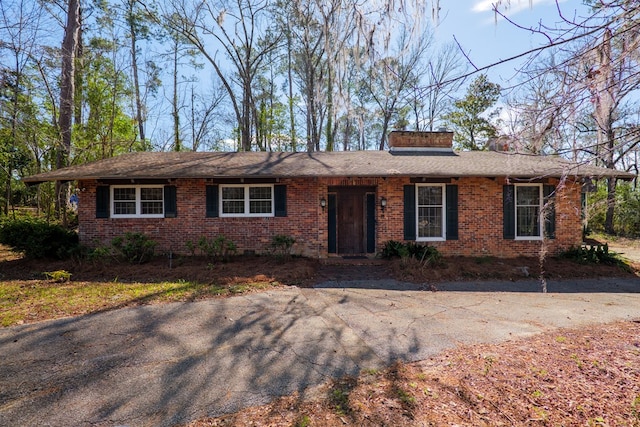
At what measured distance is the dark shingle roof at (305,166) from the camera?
29.0 ft

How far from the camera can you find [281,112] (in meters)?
21.5

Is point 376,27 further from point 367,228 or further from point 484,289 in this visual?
point 367,228

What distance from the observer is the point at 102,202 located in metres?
9.33

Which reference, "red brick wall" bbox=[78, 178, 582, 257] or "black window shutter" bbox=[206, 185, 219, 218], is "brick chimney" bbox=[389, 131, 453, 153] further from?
"black window shutter" bbox=[206, 185, 219, 218]

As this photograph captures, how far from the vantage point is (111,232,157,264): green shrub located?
332 inches

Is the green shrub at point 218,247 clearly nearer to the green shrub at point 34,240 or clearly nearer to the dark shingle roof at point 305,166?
the dark shingle roof at point 305,166

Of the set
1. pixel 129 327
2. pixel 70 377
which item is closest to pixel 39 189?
pixel 129 327

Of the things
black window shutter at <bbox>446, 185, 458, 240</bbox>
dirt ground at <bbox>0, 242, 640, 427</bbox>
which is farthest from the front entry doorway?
dirt ground at <bbox>0, 242, 640, 427</bbox>

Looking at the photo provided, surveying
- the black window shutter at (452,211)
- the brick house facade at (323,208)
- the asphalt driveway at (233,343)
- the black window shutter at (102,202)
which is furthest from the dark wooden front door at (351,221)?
the black window shutter at (102,202)

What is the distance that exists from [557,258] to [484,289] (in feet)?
13.8

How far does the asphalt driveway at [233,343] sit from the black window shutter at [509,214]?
3.21 meters

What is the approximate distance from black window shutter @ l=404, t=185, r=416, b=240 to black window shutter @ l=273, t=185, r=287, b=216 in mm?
3619

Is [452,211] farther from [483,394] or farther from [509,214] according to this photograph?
[483,394]

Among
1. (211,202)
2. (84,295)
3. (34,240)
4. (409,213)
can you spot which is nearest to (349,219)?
(409,213)
